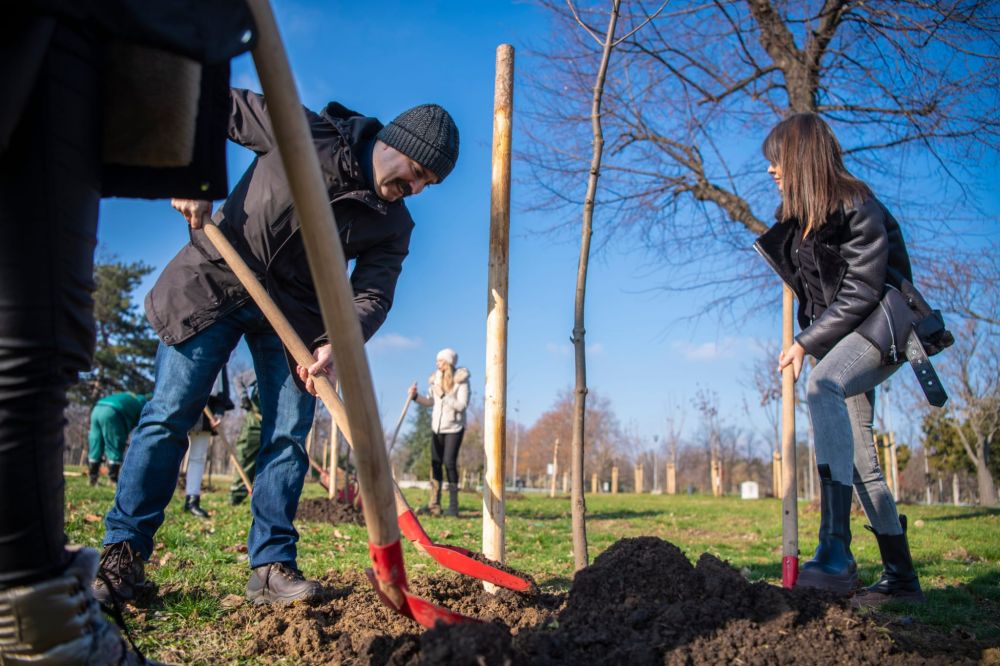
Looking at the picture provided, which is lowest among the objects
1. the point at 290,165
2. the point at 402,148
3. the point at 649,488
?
the point at 649,488

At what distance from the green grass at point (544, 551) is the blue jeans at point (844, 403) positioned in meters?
0.47

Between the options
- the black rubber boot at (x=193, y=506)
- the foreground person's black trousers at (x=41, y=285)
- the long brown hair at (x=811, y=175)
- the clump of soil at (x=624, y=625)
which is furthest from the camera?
the black rubber boot at (x=193, y=506)

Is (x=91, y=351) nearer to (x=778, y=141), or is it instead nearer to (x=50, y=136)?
(x=50, y=136)

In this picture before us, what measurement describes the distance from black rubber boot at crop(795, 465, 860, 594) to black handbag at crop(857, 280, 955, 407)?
1.98 ft

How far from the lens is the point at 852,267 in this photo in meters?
3.33

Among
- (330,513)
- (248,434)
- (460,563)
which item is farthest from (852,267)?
(248,434)

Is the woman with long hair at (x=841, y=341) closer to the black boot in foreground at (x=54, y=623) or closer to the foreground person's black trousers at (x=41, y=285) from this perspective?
the black boot in foreground at (x=54, y=623)

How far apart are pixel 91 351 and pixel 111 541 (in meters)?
1.34

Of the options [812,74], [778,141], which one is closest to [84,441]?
[812,74]

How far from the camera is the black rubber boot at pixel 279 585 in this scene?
2.62m

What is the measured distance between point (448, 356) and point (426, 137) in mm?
7594

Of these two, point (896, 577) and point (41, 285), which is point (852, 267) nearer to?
point (896, 577)

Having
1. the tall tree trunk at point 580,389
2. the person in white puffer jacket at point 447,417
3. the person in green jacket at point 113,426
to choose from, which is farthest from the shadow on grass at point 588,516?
the tall tree trunk at point 580,389

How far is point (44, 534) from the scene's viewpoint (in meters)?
1.39
